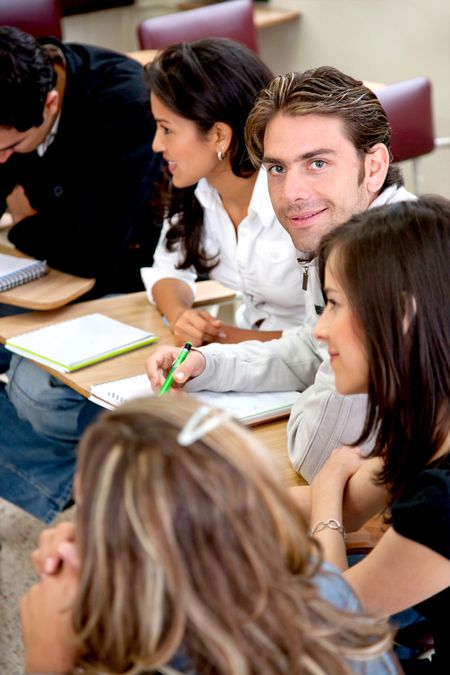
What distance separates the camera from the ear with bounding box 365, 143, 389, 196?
1.77m

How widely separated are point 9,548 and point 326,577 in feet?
5.92

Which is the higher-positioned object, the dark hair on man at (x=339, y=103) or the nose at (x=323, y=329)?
the dark hair on man at (x=339, y=103)

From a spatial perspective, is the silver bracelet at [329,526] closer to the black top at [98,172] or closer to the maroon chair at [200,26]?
the black top at [98,172]

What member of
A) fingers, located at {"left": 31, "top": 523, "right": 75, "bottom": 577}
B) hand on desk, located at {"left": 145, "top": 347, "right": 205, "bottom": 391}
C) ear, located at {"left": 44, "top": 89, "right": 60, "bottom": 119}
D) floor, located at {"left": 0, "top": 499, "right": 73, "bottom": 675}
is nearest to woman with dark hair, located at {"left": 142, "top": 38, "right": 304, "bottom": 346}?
hand on desk, located at {"left": 145, "top": 347, "right": 205, "bottom": 391}

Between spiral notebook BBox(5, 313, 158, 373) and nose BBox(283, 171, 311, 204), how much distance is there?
0.48m

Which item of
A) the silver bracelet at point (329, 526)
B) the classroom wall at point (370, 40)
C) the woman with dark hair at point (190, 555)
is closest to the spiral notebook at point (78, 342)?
the silver bracelet at point (329, 526)

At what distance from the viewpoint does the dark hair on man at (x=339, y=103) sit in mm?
1754

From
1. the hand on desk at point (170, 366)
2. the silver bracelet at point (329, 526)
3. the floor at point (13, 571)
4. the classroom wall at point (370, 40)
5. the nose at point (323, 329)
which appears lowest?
the floor at point (13, 571)

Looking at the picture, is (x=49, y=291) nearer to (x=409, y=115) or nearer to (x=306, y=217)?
(x=306, y=217)

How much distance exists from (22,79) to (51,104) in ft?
0.48

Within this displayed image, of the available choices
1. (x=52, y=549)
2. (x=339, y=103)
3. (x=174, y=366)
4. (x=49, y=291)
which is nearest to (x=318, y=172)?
(x=339, y=103)

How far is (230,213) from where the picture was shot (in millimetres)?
2314

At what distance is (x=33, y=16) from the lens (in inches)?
150

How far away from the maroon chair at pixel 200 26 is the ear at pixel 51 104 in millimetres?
1146
